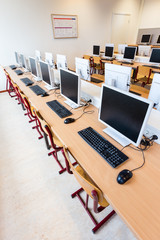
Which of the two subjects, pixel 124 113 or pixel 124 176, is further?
pixel 124 113

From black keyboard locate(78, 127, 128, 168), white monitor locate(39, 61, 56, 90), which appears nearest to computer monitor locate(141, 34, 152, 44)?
white monitor locate(39, 61, 56, 90)

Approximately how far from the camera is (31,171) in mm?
1810

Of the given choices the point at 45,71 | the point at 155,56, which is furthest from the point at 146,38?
the point at 45,71

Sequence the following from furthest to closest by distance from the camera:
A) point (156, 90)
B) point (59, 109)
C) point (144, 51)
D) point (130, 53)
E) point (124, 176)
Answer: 1. point (144, 51)
2. point (130, 53)
3. point (59, 109)
4. point (156, 90)
5. point (124, 176)

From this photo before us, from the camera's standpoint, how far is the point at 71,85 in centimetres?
160

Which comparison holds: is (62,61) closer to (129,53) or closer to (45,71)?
(45,71)

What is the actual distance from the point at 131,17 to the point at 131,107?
Answer: 797cm

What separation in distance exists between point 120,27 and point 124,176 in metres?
7.65

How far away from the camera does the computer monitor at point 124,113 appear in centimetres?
90

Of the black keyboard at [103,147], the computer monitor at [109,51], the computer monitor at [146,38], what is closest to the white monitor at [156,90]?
the black keyboard at [103,147]

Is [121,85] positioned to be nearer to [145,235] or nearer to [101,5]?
[145,235]

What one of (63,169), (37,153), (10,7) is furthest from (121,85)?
(10,7)

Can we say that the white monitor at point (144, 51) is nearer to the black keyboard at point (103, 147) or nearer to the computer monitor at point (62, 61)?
the computer monitor at point (62, 61)

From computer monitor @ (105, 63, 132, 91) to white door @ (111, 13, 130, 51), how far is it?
19.4 feet
